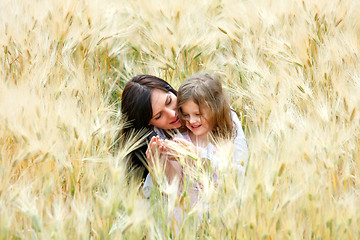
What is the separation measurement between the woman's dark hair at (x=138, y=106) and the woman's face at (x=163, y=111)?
0.02 meters

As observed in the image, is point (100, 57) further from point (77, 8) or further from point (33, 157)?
point (33, 157)

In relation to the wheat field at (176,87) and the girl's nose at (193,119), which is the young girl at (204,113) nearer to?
the girl's nose at (193,119)

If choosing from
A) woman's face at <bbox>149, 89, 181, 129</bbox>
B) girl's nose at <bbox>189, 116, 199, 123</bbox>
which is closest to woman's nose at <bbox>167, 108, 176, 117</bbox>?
woman's face at <bbox>149, 89, 181, 129</bbox>

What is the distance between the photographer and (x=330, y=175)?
4.14 feet

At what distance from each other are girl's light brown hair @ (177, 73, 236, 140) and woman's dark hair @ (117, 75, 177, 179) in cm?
14

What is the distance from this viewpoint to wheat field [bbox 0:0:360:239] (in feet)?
3.77

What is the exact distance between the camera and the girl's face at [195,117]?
1.91 metres

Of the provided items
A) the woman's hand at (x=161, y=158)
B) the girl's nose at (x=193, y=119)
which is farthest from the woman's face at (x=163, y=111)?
the woman's hand at (x=161, y=158)

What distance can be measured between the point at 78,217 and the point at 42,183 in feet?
0.84

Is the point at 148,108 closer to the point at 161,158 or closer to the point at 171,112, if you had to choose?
the point at 171,112

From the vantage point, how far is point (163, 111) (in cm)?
201

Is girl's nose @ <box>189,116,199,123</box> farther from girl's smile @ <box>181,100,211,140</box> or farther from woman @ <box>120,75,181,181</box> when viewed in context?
woman @ <box>120,75,181,181</box>

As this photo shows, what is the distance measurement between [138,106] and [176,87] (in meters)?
0.31

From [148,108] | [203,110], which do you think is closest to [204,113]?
[203,110]
